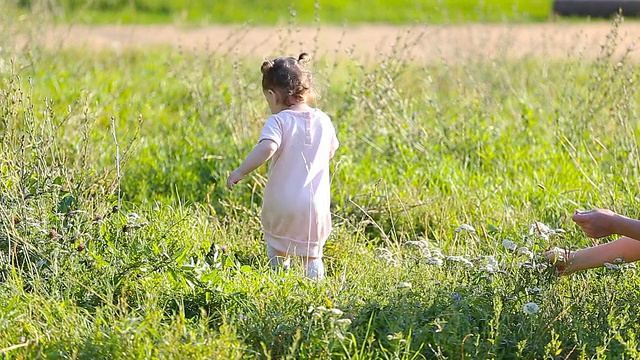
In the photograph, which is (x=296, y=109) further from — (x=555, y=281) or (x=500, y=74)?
(x=500, y=74)

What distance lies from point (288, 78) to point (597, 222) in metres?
1.44

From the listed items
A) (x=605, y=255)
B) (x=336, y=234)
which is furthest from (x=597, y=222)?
(x=336, y=234)

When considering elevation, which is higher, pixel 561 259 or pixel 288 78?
pixel 288 78

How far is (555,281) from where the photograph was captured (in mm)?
3844

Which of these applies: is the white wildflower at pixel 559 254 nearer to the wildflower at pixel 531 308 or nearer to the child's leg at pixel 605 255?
the child's leg at pixel 605 255

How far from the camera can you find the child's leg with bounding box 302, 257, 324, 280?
4366mm

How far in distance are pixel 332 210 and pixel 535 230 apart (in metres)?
1.27

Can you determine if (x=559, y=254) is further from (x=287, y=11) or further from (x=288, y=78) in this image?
(x=287, y=11)

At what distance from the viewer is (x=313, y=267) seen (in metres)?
4.40

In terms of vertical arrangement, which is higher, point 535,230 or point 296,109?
point 296,109

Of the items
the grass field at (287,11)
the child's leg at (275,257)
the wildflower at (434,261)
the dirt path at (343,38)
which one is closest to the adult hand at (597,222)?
the wildflower at (434,261)

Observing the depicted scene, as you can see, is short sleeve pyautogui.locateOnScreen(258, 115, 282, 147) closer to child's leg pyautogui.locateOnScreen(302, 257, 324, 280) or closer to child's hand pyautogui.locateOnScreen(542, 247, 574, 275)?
child's leg pyautogui.locateOnScreen(302, 257, 324, 280)

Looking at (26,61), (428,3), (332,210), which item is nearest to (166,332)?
(332,210)

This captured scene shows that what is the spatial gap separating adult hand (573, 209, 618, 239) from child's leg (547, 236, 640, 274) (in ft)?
1.21
